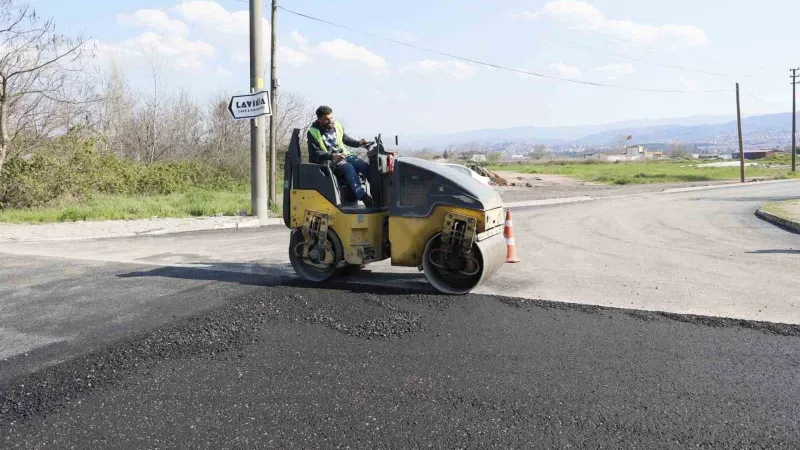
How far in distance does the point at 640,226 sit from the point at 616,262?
6.43 meters

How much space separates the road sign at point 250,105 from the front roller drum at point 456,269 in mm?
9363

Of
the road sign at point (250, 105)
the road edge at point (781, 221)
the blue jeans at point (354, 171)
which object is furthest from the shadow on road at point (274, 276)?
the road edge at point (781, 221)

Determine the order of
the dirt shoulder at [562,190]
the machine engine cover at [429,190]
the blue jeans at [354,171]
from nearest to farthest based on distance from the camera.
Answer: the machine engine cover at [429,190] → the blue jeans at [354,171] → the dirt shoulder at [562,190]

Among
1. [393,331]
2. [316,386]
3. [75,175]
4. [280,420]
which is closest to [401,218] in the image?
[393,331]

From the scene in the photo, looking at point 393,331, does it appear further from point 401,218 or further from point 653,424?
point 653,424

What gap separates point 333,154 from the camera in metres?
7.58

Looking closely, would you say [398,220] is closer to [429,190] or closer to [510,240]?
[429,190]

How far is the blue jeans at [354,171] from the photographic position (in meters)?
7.55

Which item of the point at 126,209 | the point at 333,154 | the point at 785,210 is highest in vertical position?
the point at 333,154

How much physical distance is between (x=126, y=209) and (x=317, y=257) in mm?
11834

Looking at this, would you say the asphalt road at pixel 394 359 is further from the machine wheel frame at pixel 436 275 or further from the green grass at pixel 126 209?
the green grass at pixel 126 209

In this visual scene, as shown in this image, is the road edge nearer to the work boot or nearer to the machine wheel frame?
the machine wheel frame

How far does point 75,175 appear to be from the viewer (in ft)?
60.9

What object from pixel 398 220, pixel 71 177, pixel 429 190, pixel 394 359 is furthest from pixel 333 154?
pixel 71 177
